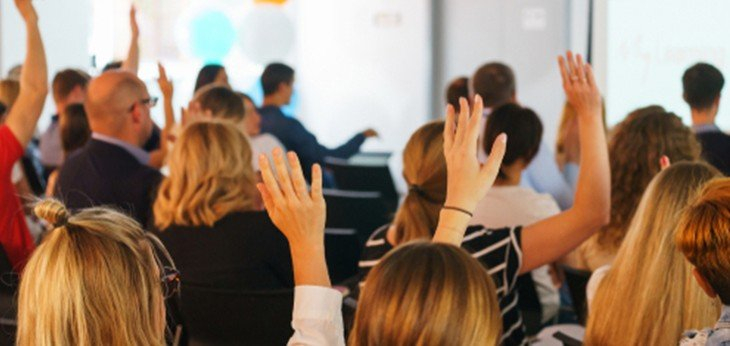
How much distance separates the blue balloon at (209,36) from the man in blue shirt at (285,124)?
3.17 metres

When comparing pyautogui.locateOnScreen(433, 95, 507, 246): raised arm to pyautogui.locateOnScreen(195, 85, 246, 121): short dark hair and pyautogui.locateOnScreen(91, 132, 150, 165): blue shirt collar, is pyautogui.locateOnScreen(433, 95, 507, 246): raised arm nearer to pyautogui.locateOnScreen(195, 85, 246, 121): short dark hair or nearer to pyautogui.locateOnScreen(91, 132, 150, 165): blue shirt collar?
pyautogui.locateOnScreen(91, 132, 150, 165): blue shirt collar

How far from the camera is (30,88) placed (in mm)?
3877

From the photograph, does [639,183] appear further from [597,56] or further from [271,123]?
[597,56]

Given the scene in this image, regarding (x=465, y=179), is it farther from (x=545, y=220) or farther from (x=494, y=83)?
(x=494, y=83)

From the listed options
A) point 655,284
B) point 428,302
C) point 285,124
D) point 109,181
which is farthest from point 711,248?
point 285,124

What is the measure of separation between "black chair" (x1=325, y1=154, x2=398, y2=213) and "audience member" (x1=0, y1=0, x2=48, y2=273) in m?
3.69

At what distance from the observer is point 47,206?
199cm

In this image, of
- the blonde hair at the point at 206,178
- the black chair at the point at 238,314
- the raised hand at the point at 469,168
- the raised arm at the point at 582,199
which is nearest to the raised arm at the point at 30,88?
the blonde hair at the point at 206,178

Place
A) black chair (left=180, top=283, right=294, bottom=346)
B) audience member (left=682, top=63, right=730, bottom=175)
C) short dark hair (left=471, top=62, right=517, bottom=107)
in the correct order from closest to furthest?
black chair (left=180, top=283, right=294, bottom=346) < audience member (left=682, top=63, right=730, bottom=175) < short dark hair (left=471, top=62, right=517, bottom=107)

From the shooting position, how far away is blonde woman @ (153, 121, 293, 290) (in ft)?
12.1

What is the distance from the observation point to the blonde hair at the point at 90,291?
1.81 meters

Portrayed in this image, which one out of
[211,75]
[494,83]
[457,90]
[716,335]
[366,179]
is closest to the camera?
[716,335]

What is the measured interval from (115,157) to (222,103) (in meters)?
1.02

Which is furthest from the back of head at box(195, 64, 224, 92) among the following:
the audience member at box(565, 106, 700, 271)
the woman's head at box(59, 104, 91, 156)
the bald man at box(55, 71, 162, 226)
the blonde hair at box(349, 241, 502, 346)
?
the blonde hair at box(349, 241, 502, 346)
